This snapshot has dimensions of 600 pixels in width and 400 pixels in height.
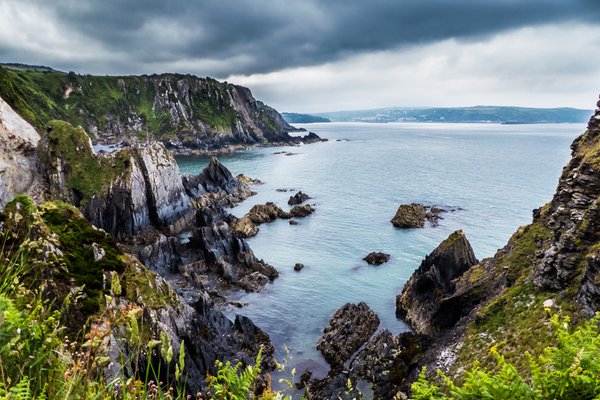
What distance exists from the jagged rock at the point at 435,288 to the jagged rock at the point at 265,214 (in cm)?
3850

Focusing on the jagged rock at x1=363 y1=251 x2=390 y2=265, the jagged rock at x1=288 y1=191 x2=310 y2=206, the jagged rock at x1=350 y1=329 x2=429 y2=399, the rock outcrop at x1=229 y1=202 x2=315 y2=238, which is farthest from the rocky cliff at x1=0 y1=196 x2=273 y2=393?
the jagged rock at x1=288 y1=191 x2=310 y2=206

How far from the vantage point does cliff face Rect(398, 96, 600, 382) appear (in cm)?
2291

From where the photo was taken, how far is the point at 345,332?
3394cm

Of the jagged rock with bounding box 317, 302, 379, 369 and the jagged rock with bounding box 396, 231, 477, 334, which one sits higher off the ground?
the jagged rock with bounding box 396, 231, 477, 334

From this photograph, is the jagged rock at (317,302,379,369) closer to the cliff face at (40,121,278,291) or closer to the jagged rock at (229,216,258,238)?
the cliff face at (40,121,278,291)

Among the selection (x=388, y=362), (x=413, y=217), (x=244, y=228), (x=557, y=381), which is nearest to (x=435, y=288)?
(x=388, y=362)

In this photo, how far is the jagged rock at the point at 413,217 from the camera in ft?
226

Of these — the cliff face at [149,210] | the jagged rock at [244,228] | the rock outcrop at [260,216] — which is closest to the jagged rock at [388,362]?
the cliff face at [149,210]

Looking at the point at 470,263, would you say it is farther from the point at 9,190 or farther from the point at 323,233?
the point at 9,190

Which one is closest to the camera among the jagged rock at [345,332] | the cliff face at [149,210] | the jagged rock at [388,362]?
the jagged rock at [388,362]

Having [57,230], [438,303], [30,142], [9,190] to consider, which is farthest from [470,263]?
[30,142]

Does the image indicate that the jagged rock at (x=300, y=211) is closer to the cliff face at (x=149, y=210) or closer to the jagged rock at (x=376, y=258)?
the cliff face at (x=149, y=210)

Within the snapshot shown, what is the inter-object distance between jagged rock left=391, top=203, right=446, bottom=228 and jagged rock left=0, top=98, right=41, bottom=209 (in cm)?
5670

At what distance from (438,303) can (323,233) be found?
1322 inches
